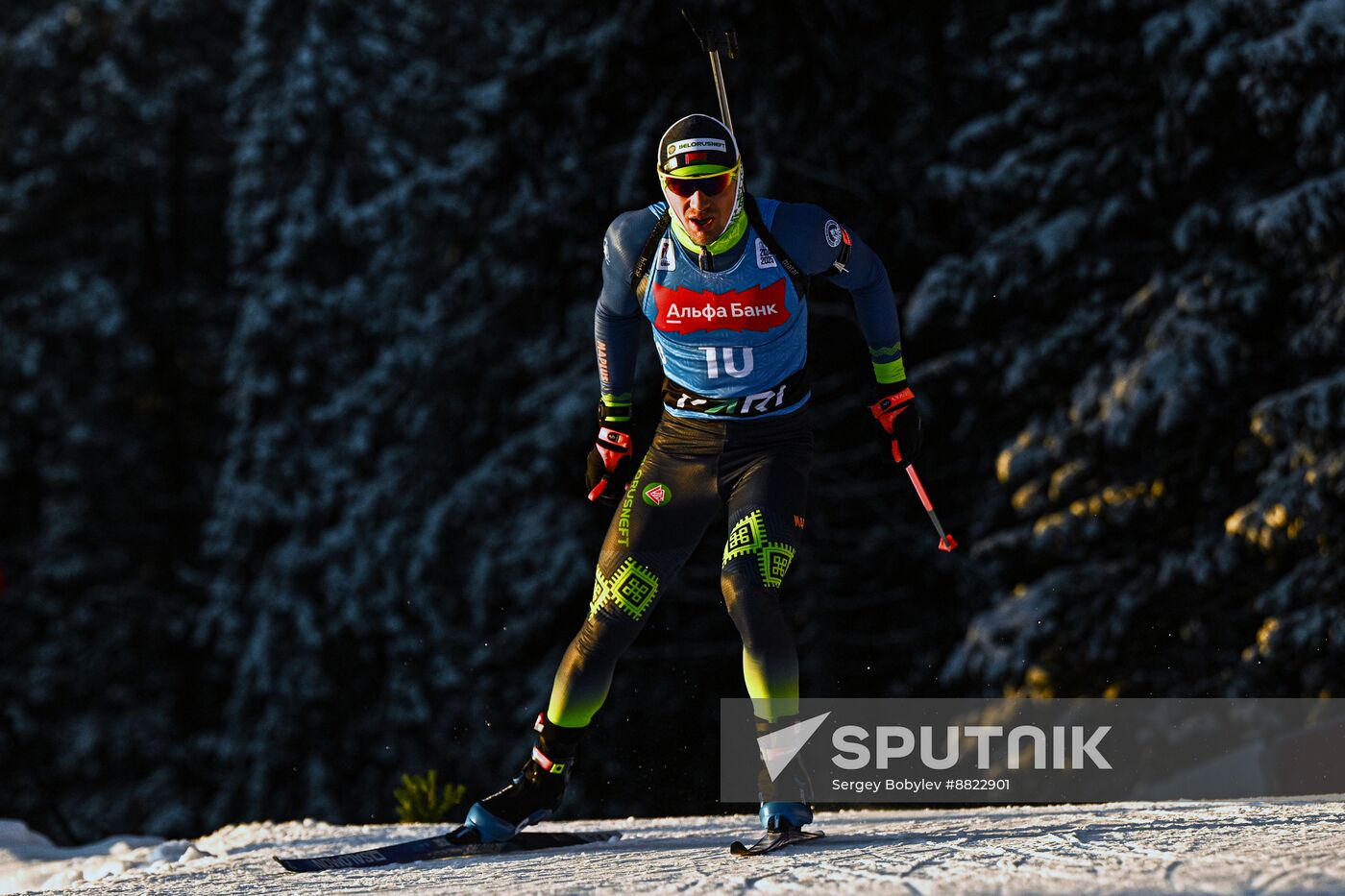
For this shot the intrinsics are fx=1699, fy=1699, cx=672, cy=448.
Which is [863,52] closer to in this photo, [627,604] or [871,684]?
[871,684]

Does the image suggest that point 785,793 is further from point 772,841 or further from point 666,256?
point 666,256

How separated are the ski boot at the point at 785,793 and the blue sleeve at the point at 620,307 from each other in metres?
1.41

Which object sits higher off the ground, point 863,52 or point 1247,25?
point 863,52

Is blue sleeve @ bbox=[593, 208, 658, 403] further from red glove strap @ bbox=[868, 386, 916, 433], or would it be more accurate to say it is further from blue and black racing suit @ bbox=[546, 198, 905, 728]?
red glove strap @ bbox=[868, 386, 916, 433]

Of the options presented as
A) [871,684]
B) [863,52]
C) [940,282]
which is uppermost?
[863,52]

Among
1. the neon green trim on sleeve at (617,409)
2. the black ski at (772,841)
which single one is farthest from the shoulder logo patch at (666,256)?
the black ski at (772,841)

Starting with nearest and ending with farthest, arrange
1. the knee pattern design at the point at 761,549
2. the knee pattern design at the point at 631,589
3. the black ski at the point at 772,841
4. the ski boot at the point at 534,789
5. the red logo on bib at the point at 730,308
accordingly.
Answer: the black ski at the point at 772,841
the knee pattern design at the point at 761,549
the red logo on bib at the point at 730,308
the knee pattern design at the point at 631,589
the ski boot at the point at 534,789

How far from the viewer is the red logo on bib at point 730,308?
5.68m

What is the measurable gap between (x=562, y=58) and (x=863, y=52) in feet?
9.29

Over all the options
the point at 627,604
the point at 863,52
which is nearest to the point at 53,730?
the point at 863,52

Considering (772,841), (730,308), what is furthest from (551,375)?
(772,841)

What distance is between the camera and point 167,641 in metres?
21.8

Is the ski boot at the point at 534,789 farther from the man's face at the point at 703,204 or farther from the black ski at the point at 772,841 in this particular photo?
the man's face at the point at 703,204

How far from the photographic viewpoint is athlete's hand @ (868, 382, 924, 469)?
19.9 ft
